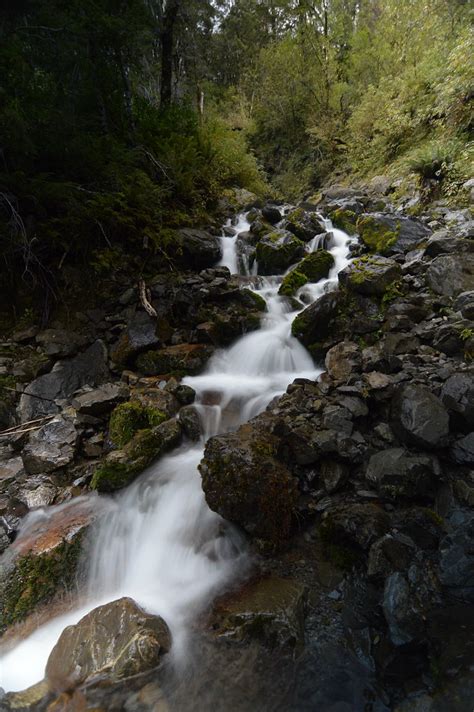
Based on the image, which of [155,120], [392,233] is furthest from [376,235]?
[155,120]

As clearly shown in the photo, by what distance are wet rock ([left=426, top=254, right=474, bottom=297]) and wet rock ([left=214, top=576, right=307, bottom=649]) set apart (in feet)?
14.2

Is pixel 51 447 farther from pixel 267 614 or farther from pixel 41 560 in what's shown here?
pixel 267 614

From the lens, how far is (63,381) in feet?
19.0

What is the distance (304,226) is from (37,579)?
341 inches

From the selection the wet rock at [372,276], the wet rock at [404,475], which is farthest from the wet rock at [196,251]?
the wet rock at [404,475]

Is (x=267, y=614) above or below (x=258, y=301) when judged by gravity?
below

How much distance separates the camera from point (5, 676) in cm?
277

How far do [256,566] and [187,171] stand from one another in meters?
8.44

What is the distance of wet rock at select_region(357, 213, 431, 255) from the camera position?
6855 millimetres

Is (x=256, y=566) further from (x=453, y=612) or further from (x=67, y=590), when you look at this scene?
(x=67, y=590)

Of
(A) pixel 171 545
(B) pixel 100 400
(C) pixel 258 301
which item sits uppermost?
(C) pixel 258 301

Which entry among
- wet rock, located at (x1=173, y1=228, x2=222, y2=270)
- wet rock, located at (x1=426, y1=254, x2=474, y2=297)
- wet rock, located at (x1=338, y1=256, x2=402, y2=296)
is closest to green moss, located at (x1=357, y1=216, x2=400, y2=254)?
wet rock, located at (x1=338, y1=256, x2=402, y2=296)

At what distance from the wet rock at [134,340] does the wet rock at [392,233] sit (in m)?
4.56

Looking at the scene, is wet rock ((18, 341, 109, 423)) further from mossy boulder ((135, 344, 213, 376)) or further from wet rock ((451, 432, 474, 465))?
wet rock ((451, 432, 474, 465))
